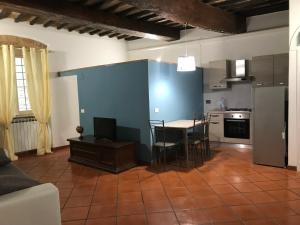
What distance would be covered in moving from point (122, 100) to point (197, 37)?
10.6ft

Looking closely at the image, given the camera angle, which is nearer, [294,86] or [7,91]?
[294,86]

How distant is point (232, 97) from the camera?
6.69 meters

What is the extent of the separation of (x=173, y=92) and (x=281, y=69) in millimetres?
2350

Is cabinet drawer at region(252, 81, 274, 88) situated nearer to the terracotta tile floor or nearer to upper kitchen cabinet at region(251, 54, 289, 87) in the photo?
upper kitchen cabinet at region(251, 54, 289, 87)

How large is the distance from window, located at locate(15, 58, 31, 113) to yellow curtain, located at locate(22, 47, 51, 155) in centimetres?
26

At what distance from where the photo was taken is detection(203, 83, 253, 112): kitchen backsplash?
645 centimetres

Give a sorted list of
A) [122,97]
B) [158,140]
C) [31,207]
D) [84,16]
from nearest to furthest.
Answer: [31,207] → [84,16] → [158,140] → [122,97]

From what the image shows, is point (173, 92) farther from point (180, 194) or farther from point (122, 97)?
point (180, 194)

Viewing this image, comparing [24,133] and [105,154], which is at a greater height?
[24,133]

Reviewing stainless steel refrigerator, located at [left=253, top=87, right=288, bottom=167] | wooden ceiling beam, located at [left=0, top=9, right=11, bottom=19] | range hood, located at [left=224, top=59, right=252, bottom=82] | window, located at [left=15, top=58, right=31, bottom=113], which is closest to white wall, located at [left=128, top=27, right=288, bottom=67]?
range hood, located at [left=224, top=59, right=252, bottom=82]

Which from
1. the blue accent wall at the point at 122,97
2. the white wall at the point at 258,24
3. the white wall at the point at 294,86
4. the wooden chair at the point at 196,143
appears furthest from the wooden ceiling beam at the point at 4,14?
the white wall at the point at 294,86

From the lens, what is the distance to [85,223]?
288 centimetres

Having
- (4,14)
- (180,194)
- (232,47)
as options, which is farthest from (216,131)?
(4,14)

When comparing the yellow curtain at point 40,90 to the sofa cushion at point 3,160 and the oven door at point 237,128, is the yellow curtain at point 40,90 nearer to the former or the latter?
the sofa cushion at point 3,160
